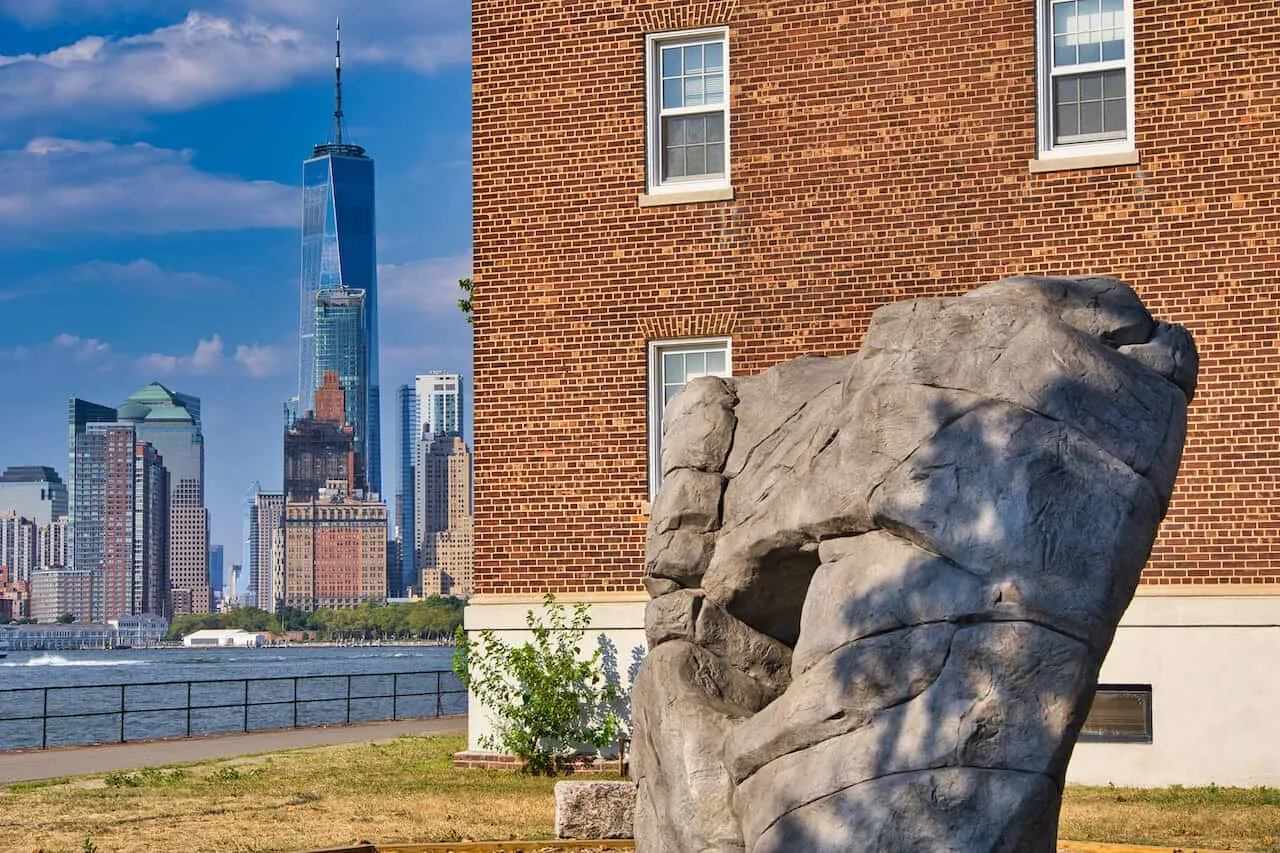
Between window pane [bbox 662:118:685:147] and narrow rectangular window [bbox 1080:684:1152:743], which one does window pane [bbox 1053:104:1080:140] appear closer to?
window pane [bbox 662:118:685:147]

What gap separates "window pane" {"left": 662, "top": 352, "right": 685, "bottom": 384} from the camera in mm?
19062

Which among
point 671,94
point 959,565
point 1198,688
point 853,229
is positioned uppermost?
point 671,94

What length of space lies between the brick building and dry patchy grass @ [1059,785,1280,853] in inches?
28.5

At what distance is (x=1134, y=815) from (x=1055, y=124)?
7771 mm

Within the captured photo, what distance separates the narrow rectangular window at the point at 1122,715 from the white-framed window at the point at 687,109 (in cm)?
738

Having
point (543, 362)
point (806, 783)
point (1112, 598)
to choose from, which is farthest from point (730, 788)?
point (543, 362)

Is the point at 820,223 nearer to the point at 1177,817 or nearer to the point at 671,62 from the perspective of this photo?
the point at 671,62

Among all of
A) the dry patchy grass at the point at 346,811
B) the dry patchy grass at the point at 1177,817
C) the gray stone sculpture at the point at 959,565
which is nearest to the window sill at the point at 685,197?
the dry patchy grass at the point at 346,811

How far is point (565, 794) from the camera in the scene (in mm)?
12641

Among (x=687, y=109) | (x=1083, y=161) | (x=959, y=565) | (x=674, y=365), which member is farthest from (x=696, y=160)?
(x=959, y=565)

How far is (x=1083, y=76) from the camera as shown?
58.7 ft

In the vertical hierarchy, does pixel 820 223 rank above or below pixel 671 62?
below

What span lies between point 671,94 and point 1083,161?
494 cm

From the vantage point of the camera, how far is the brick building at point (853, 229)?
17.0 metres
